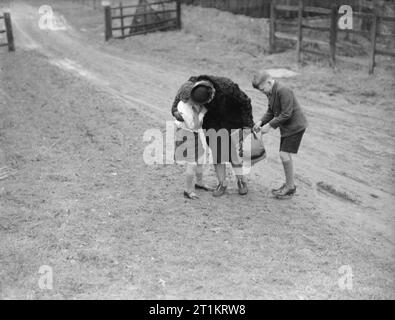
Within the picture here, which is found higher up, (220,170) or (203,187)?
(220,170)

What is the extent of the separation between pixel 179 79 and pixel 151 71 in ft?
4.18

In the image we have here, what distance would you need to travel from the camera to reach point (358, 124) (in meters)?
9.55

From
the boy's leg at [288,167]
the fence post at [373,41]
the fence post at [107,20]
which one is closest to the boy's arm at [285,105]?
the boy's leg at [288,167]

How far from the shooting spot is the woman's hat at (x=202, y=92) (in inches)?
225

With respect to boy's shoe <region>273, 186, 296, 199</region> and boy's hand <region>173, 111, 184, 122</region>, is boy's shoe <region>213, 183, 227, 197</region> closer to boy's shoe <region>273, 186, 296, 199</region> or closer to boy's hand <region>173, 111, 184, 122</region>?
boy's shoe <region>273, 186, 296, 199</region>

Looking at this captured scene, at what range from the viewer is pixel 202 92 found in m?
5.71

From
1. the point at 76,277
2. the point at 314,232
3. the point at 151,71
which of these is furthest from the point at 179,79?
the point at 76,277

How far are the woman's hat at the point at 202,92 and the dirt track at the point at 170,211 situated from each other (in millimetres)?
1280

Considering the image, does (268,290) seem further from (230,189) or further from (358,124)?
(358,124)

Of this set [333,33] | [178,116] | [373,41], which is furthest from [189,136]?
[333,33]

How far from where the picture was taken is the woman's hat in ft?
18.7

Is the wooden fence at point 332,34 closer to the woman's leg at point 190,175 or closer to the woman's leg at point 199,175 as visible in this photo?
the woman's leg at point 199,175

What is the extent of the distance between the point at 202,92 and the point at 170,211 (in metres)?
1.41

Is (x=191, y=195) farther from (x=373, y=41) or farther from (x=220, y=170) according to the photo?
(x=373, y=41)
